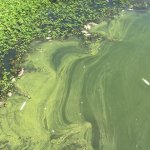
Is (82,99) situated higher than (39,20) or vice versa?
(39,20)

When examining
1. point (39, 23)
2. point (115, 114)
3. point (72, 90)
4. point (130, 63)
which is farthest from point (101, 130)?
point (39, 23)

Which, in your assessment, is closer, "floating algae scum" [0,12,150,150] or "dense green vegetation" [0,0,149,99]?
"floating algae scum" [0,12,150,150]

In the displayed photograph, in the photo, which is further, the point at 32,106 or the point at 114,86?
the point at 114,86

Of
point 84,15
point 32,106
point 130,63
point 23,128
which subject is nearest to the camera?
point 23,128

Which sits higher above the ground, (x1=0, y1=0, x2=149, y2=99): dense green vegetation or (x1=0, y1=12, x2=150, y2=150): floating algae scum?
(x1=0, y1=0, x2=149, y2=99): dense green vegetation

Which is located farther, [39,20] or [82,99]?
[39,20]

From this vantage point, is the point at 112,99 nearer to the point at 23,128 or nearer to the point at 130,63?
the point at 130,63
